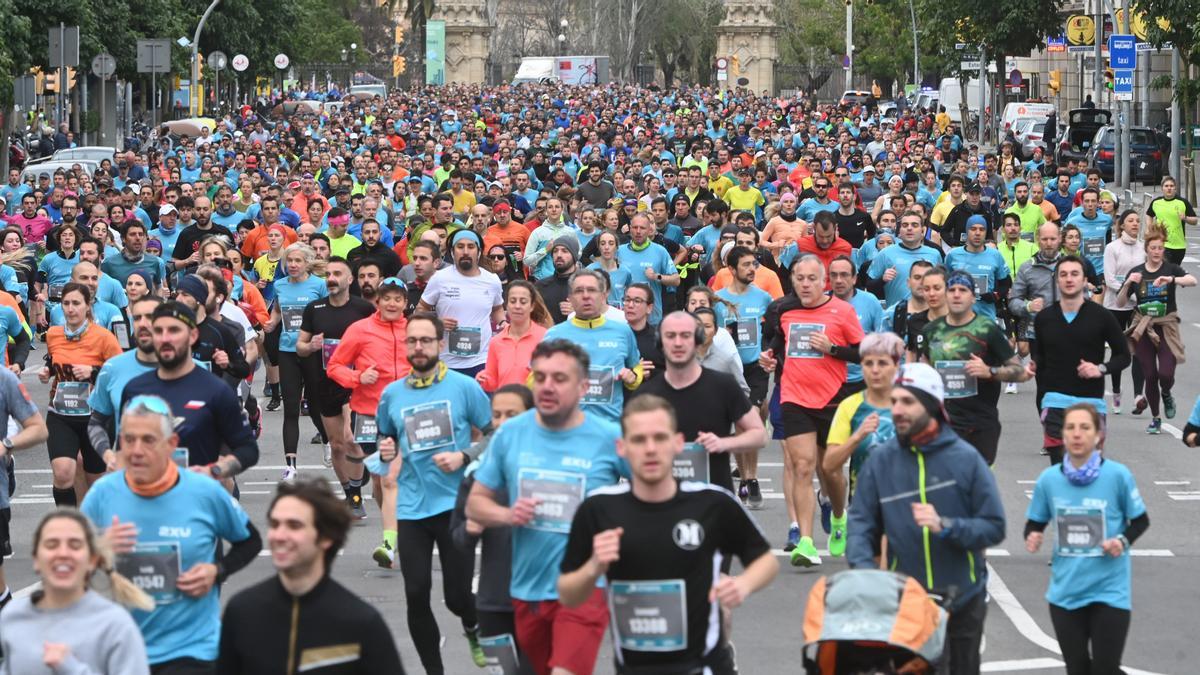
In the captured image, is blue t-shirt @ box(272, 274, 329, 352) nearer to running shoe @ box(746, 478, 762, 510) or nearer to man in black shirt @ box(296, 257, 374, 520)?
man in black shirt @ box(296, 257, 374, 520)

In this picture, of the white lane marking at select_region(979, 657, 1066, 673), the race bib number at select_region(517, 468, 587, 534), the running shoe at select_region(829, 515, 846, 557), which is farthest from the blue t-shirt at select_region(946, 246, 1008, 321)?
the race bib number at select_region(517, 468, 587, 534)

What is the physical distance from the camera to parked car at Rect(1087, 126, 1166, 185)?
5275 centimetres

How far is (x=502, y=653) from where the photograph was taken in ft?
28.0

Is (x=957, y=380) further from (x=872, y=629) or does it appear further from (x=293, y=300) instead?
(x=293, y=300)

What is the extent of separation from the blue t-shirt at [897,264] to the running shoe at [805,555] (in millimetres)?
4767

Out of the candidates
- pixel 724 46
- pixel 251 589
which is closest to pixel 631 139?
pixel 251 589

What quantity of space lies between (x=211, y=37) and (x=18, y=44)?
27376 millimetres

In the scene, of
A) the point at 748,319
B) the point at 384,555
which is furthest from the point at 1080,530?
the point at 748,319

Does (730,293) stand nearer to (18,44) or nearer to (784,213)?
(784,213)

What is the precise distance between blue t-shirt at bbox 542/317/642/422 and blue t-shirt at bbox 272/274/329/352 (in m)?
4.60

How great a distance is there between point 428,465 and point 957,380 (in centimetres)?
319

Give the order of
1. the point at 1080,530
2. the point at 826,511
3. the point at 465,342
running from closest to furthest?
the point at 1080,530
the point at 826,511
the point at 465,342

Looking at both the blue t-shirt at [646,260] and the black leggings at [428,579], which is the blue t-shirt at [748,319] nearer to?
the blue t-shirt at [646,260]

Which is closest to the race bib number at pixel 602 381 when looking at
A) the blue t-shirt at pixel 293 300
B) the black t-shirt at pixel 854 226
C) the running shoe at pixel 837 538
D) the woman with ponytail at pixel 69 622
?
the running shoe at pixel 837 538
